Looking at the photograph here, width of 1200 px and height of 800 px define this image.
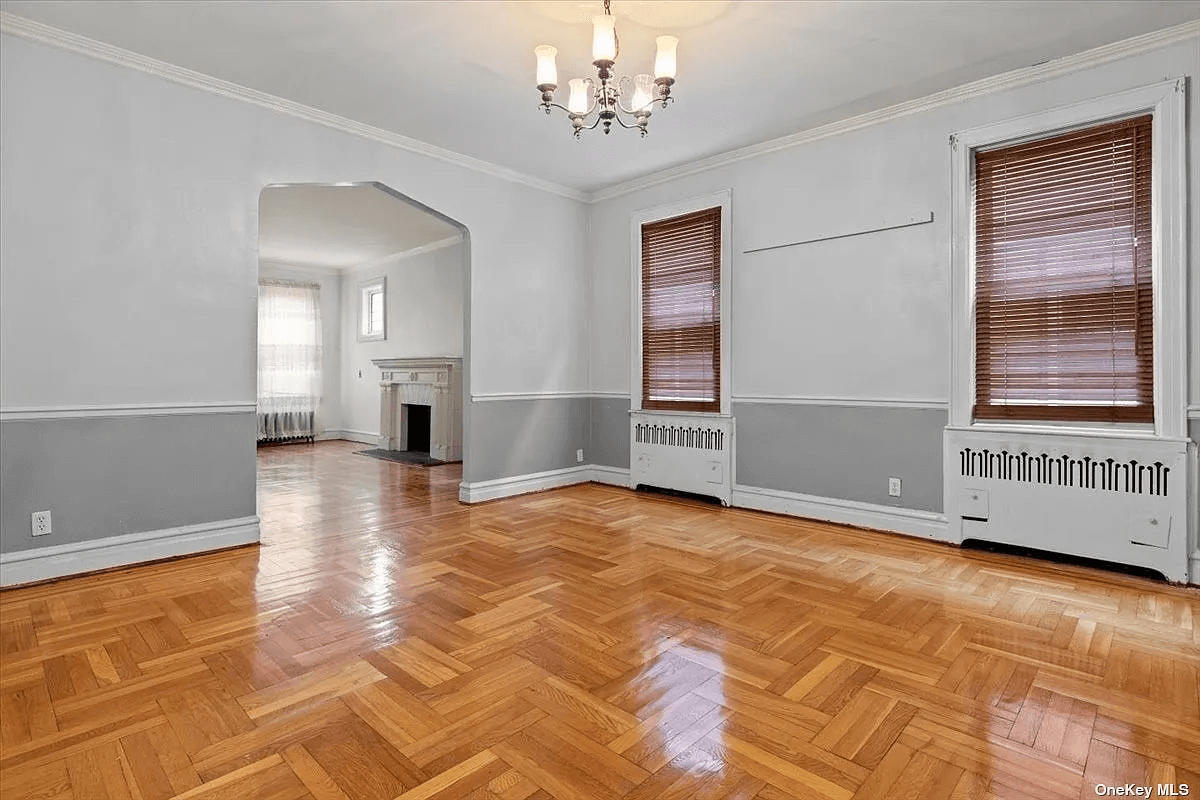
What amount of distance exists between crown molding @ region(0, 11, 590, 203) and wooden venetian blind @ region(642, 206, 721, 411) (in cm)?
141

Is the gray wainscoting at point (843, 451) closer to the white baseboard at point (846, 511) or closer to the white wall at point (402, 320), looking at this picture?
the white baseboard at point (846, 511)

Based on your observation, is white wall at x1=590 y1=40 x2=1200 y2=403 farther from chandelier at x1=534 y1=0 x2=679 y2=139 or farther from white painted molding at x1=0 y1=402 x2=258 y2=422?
white painted molding at x1=0 y1=402 x2=258 y2=422

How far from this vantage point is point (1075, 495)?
3.34 metres

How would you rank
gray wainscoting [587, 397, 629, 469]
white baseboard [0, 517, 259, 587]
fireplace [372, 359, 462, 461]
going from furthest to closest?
fireplace [372, 359, 462, 461] < gray wainscoting [587, 397, 629, 469] < white baseboard [0, 517, 259, 587]

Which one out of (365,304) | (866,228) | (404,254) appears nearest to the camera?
(866,228)

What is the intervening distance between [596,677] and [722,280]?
11.4 ft

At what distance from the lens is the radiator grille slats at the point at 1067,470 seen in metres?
3.15

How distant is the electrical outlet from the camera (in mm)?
3062

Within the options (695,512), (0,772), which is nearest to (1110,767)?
(0,772)

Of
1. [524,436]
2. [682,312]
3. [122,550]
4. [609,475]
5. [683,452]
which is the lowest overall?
[122,550]

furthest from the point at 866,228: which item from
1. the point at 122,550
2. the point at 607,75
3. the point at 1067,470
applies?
the point at 122,550

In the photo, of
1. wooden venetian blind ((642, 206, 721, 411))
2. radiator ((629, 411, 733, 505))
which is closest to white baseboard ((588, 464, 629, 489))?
radiator ((629, 411, 733, 505))

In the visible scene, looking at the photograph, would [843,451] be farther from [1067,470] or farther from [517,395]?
[517,395]

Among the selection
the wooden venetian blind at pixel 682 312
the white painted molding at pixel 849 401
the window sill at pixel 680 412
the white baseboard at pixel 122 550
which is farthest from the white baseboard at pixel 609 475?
the white baseboard at pixel 122 550
